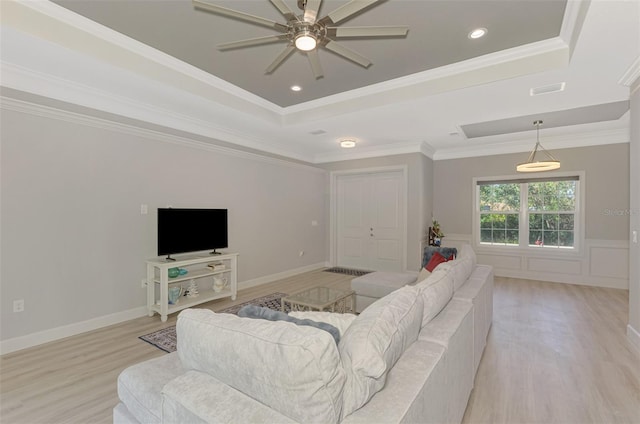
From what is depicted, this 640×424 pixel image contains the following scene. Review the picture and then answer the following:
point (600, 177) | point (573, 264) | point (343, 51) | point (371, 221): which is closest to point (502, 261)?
point (573, 264)

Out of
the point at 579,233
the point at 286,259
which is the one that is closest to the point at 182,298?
the point at 286,259

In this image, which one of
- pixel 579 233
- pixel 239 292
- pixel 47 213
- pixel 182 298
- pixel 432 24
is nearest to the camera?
pixel 432 24

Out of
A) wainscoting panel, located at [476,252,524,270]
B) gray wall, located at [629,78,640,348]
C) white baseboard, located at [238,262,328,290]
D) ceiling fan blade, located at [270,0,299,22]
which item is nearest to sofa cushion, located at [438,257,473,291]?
gray wall, located at [629,78,640,348]

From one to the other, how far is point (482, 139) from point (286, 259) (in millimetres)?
4594

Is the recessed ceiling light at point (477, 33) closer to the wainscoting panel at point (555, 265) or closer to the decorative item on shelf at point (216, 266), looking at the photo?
the decorative item on shelf at point (216, 266)

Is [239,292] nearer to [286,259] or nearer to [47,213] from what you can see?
[286,259]

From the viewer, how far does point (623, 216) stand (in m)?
5.18

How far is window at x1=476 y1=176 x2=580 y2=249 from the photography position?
5.71 m

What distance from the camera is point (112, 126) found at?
3.68 meters

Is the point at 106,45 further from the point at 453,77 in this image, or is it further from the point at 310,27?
the point at 453,77

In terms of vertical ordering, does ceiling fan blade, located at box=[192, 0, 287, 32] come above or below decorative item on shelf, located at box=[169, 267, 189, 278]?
above

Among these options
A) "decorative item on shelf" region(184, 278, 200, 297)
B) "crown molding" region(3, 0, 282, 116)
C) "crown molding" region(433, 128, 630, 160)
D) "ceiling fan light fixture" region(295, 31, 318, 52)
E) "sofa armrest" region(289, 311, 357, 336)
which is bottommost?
"decorative item on shelf" region(184, 278, 200, 297)

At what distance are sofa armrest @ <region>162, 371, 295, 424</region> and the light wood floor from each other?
4.74 feet

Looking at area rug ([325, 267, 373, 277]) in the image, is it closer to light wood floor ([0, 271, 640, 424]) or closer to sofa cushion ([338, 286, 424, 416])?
light wood floor ([0, 271, 640, 424])
